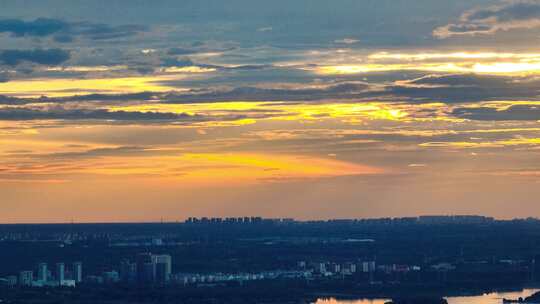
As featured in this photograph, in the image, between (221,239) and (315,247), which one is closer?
(315,247)

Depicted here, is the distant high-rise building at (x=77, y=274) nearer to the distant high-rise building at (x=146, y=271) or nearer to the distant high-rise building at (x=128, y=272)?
the distant high-rise building at (x=128, y=272)

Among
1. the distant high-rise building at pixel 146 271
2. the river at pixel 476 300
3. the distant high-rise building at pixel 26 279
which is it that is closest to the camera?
the river at pixel 476 300

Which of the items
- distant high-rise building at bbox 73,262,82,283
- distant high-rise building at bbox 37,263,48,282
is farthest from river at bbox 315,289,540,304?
distant high-rise building at bbox 37,263,48,282

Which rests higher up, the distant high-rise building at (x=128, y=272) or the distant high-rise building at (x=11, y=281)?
the distant high-rise building at (x=128, y=272)

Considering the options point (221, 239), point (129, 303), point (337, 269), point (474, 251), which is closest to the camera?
point (129, 303)

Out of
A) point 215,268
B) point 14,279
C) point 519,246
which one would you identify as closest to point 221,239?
point 519,246

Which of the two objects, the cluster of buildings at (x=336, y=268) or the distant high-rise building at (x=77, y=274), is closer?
the distant high-rise building at (x=77, y=274)

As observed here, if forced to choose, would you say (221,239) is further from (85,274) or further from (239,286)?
(239,286)

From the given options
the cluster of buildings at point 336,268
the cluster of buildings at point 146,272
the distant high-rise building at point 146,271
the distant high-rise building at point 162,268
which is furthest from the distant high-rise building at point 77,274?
the cluster of buildings at point 336,268
